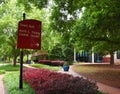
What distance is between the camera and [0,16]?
37688 millimetres

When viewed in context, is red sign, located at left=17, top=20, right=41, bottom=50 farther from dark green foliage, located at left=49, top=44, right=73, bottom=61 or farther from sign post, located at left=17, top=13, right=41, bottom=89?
dark green foliage, located at left=49, top=44, right=73, bottom=61

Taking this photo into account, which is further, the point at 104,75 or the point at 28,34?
the point at 104,75

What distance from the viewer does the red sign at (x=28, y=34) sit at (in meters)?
13.9

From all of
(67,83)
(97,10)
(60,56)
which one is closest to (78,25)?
(97,10)

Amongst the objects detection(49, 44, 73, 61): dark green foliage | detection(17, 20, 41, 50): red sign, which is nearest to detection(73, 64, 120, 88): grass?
detection(17, 20, 41, 50): red sign

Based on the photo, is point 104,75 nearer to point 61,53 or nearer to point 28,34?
point 28,34

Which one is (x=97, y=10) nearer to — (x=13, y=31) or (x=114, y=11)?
A: (x=114, y=11)

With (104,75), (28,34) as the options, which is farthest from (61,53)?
(28,34)

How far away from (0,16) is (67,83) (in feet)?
91.0

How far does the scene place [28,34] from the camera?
1398 centimetres

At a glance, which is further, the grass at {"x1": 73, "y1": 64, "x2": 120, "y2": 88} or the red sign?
the grass at {"x1": 73, "y1": 64, "x2": 120, "y2": 88}

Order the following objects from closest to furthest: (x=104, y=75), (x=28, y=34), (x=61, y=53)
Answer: (x=28, y=34)
(x=104, y=75)
(x=61, y=53)

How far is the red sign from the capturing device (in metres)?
13.9

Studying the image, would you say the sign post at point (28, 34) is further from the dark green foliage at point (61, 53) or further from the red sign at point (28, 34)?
the dark green foliage at point (61, 53)
